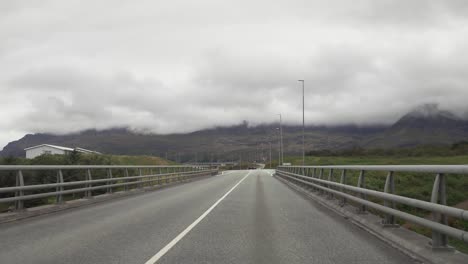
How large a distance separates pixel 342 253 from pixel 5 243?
600 centimetres

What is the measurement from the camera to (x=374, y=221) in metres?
10.5

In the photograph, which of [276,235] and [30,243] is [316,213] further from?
[30,243]

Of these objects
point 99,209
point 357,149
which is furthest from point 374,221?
point 357,149

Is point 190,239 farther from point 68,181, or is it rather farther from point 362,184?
point 68,181

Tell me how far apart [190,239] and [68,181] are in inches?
840

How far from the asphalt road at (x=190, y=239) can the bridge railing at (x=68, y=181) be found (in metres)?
0.86

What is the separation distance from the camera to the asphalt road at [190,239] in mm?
7414

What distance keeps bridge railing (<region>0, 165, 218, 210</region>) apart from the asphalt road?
33.8 inches

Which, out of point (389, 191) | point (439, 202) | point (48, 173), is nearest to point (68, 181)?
point (48, 173)

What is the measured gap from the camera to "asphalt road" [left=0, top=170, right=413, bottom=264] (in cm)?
741

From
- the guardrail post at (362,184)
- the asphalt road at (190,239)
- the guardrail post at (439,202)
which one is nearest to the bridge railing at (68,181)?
the asphalt road at (190,239)

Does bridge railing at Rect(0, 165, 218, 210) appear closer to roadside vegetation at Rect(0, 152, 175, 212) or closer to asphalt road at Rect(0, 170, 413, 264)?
roadside vegetation at Rect(0, 152, 175, 212)

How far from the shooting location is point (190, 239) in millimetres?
9086

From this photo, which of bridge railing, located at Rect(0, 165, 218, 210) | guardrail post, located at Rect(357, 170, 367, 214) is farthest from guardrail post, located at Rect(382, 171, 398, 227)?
bridge railing, located at Rect(0, 165, 218, 210)
